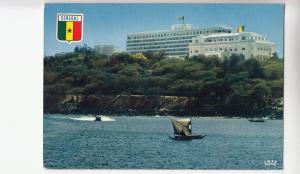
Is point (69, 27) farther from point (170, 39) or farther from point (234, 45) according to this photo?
point (234, 45)

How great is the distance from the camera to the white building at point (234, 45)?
3.08 m

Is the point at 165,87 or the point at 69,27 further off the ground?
the point at 69,27

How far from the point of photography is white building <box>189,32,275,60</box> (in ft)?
10.1

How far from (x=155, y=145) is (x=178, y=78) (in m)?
0.21

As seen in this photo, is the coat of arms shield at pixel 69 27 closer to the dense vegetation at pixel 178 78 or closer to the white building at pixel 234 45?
the dense vegetation at pixel 178 78

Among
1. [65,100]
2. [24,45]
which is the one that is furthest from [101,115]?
[24,45]

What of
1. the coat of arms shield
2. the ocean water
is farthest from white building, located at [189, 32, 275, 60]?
the coat of arms shield

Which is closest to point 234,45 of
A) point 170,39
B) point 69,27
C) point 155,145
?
point 170,39

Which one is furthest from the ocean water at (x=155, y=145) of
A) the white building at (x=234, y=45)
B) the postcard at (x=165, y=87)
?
the white building at (x=234, y=45)

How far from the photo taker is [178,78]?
3090mm

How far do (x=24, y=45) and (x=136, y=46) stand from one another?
33 centimetres

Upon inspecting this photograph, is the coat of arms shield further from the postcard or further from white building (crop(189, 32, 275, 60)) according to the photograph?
A: white building (crop(189, 32, 275, 60))

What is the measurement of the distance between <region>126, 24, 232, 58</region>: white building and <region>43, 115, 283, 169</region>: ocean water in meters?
0.21

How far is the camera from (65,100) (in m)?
3.10
